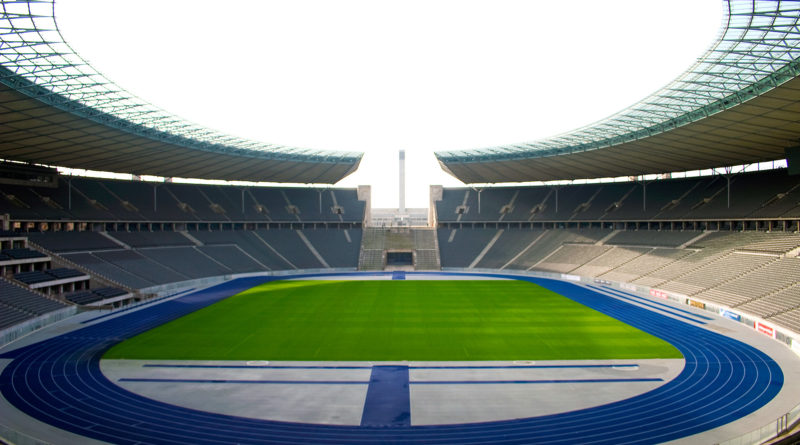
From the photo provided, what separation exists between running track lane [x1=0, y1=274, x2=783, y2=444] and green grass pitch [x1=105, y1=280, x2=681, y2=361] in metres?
2.57

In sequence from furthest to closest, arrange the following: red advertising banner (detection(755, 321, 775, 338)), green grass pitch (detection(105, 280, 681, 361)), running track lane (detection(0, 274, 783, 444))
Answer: red advertising banner (detection(755, 321, 775, 338))
green grass pitch (detection(105, 280, 681, 361))
running track lane (detection(0, 274, 783, 444))

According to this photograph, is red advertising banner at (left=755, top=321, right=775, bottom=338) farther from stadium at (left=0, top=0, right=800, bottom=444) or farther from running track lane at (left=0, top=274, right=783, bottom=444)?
running track lane at (left=0, top=274, right=783, bottom=444)

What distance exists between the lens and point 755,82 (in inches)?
994

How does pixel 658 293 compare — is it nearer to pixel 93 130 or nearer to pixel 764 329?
pixel 764 329

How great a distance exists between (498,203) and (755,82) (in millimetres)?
44166

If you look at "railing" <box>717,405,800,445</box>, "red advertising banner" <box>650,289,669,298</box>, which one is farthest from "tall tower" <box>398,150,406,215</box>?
"railing" <box>717,405,800,445</box>

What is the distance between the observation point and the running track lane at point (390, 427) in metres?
13.6

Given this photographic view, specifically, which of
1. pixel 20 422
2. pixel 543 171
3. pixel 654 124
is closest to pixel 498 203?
pixel 543 171

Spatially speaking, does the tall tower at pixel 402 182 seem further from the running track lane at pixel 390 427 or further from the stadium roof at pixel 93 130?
the running track lane at pixel 390 427

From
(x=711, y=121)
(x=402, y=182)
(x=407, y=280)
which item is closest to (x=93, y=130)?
(x=407, y=280)

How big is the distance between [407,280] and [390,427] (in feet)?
119

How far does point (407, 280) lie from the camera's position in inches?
1982

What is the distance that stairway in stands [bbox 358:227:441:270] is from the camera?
202 ft

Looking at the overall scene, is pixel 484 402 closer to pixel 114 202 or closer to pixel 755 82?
pixel 755 82
